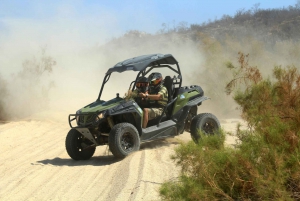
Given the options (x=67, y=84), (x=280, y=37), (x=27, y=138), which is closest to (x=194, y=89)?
(x=27, y=138)

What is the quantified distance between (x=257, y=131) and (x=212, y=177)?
787 mm

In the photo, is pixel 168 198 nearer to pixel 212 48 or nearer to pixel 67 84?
pixel 212 48

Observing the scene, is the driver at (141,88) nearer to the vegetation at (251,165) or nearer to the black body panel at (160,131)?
the black body panel at (160,131)

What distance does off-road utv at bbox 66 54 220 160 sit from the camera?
9656 millimetres

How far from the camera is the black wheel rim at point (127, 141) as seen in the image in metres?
9.68

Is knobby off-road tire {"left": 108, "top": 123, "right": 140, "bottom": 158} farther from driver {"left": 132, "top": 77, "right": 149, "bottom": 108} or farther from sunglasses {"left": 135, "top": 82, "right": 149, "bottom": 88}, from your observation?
sunglasses {"left": 135, "top": 82, "right": 149, "bottom": 88}

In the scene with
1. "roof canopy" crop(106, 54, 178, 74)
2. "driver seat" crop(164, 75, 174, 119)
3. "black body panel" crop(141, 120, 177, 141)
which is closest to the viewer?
"roof canopy" crop(106, 54, 178, 74)

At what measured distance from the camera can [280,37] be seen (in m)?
32.8

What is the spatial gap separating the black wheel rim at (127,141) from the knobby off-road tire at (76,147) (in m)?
1.04

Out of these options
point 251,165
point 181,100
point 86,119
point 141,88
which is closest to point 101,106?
point 86,119

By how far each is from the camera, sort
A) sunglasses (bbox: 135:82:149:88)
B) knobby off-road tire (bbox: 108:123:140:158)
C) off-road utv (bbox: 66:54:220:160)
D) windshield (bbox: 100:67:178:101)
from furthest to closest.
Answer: windshield (bbox: 100:67:178:101), sunglasses (bbox: 135:82:149:88), off-road utv (bbox: 66:54:220:160), knobby off-road tire (bbox: 108:123:140:158)

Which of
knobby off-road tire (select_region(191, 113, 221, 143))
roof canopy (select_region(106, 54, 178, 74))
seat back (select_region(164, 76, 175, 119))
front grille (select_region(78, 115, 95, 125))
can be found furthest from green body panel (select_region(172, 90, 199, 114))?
front grille (select_region(78, 115, 95, 125))

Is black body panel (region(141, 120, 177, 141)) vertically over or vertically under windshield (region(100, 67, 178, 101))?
under

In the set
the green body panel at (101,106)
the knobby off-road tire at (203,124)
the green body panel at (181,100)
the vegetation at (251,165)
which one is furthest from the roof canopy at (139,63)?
the vegetation at (251,165)
